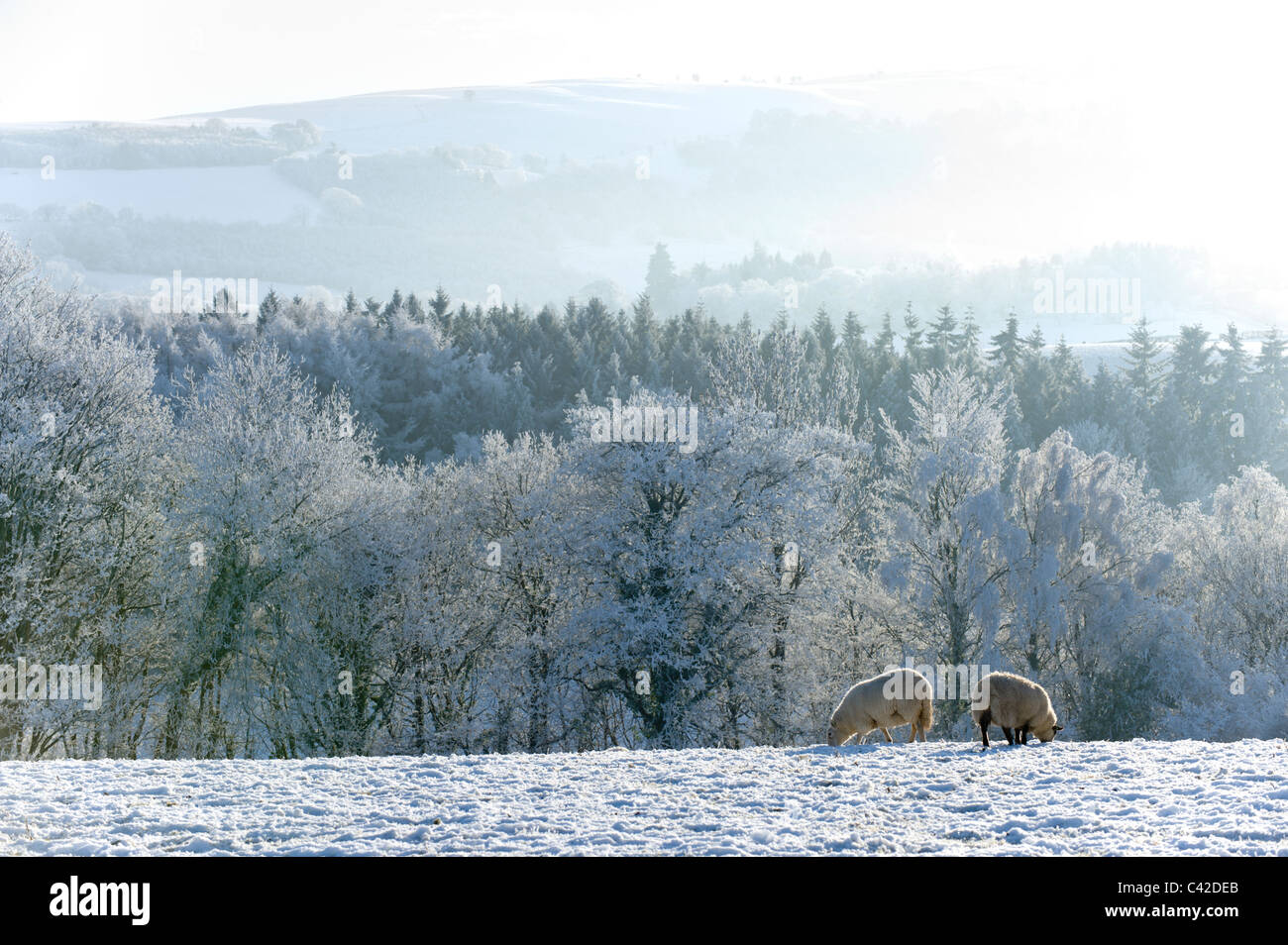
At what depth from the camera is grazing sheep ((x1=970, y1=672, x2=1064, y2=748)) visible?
1894 centimetres

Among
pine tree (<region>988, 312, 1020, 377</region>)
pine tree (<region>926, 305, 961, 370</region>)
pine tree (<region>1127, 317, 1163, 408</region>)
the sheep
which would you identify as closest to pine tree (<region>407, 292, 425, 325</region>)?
pine tree (<region>926, 305, 961, 370</region>)

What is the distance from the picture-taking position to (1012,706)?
1900 cm

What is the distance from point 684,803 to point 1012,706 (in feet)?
25.4

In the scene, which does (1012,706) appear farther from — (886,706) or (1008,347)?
(1008,347)

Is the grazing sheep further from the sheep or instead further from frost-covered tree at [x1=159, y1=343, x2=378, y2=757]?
frost-covered tree at [x1=159, y1=343, x2=378, y2=757]

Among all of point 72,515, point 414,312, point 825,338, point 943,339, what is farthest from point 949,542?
point 943,339

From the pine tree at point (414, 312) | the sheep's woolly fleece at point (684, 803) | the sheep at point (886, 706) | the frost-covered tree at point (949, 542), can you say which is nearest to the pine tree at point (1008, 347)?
the pine tree at point (414, 312)

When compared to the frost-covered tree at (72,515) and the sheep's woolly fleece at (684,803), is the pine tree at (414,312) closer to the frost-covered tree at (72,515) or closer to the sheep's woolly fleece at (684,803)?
the frost-covered tree at (72,515)

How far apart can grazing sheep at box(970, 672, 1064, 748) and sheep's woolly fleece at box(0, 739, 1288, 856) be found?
568 mm

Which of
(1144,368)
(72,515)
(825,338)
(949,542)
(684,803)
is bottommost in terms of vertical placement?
(949,542)

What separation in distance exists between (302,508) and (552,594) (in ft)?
35.5

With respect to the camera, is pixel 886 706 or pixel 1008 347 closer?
pixel 886 706
